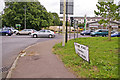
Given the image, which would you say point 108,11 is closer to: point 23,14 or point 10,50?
point 10,50

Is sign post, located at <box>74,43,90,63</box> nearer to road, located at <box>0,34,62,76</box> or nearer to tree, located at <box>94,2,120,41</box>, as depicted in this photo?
road, located at <box>0,34,62,76</box>

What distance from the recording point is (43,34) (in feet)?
81.3

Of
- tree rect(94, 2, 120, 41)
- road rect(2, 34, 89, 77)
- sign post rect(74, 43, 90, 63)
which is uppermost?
tree rect(94, 2, 120, 41)

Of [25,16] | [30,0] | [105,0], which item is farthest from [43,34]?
[30,0]

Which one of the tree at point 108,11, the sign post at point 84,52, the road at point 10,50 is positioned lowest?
the road at point 10,50

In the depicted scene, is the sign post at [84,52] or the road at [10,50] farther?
the road at [10,50]

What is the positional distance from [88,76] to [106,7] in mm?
12259

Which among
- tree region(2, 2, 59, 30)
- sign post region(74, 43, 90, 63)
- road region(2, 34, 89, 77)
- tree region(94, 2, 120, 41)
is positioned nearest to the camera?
sign post region(74, 43, 90, 63)

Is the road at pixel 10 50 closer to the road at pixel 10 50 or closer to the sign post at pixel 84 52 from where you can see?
the road at pixel 10 50

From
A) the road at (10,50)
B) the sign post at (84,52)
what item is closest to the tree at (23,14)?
the road at (10,50)

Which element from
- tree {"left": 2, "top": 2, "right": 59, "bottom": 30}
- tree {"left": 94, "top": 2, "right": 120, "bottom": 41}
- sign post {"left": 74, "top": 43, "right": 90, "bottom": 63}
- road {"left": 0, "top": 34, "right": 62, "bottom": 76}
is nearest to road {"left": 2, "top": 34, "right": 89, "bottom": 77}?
road {"left": 0, "top": 34, "right": 62, "bottom": 76}

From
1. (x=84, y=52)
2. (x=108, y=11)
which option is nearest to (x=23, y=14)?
(x=108, y=11)

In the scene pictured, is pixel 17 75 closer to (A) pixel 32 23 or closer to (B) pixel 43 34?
(B) pixel 43 34

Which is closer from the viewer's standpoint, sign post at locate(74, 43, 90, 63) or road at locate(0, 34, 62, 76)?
sign post at locate(74, 43, 90, 63)
